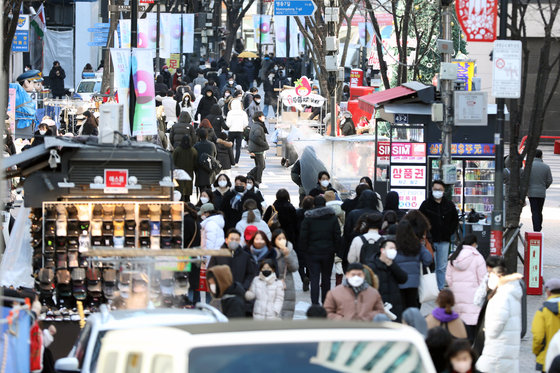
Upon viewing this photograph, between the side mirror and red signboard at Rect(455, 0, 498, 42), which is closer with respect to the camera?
the side mirror

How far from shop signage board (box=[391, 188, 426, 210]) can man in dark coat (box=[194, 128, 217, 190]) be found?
4112mm

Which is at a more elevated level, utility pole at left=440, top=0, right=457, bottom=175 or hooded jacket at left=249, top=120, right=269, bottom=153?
utility pole at left=440, top=0, right=457, bottom=175

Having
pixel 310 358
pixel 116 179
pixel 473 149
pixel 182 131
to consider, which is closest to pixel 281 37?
pixel 182 131

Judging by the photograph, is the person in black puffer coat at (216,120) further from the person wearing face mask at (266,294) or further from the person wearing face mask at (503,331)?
the person wearing face mask at (503,331)

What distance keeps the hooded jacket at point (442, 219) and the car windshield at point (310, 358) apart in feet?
33.1

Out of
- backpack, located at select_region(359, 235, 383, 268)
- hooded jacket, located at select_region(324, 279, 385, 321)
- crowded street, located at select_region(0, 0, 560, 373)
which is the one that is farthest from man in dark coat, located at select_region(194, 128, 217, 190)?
hooded jacket, located at select_region(324, 279, 385, 321)

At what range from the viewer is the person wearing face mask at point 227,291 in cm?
1130

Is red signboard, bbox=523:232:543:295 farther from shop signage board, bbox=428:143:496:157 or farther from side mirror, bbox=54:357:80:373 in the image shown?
side mirror, bbox=54:357:80:373

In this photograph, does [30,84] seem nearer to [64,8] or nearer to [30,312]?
[30,312]

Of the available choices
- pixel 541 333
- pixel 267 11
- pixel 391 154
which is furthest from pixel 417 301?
pixel 267 11

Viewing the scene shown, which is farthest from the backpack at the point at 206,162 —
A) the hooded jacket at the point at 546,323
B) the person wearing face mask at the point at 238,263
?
the hooded jacket at the point at 546,323

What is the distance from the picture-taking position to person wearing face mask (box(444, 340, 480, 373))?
298 inches

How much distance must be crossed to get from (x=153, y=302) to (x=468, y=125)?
7900mm

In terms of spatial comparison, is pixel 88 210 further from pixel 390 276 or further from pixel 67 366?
pixel 67 366
